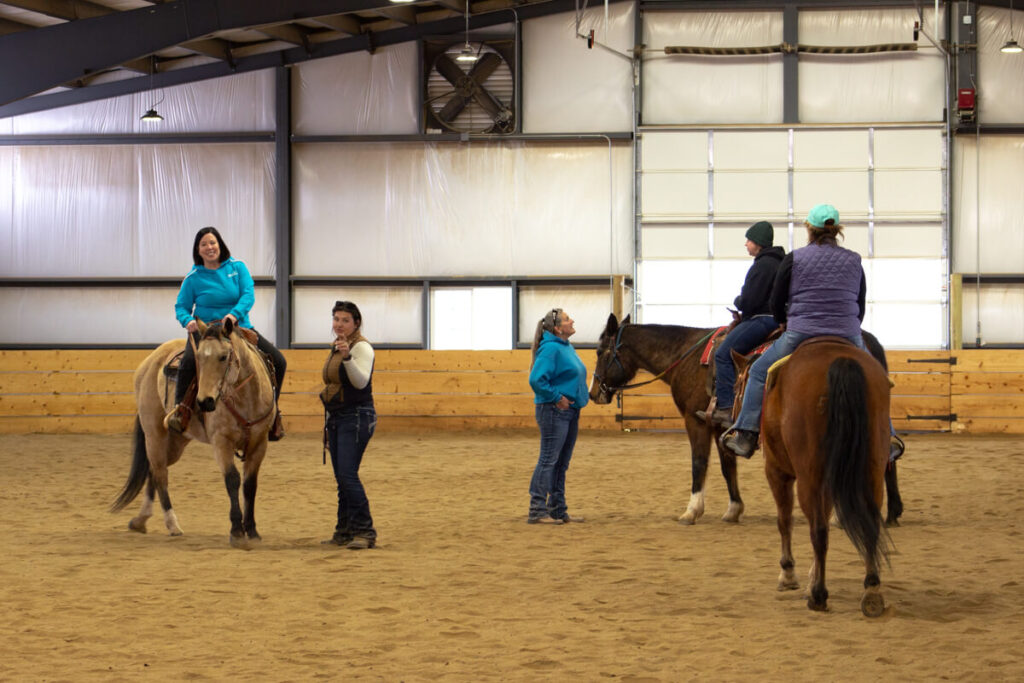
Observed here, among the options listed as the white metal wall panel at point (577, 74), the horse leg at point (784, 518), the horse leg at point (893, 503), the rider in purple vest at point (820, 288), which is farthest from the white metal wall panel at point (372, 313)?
the rider in purple vest at point (820, 288)

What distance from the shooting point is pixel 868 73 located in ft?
65.3

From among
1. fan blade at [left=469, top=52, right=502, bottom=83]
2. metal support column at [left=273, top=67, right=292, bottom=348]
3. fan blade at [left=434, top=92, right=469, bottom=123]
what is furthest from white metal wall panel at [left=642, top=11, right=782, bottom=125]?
metal support column at [left=273, top=67, right=292, bottom=348]

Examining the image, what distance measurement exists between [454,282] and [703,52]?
577 centimetres

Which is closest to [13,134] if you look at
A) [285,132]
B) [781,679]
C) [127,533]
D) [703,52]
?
[285,132]

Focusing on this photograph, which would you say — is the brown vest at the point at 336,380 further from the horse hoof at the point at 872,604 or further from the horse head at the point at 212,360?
the horse hoof at the point at 872,604

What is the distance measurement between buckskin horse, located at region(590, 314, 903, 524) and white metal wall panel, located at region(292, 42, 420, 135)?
Answer: 11271mm

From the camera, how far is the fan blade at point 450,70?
805 inches

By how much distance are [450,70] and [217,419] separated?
43.4 feet

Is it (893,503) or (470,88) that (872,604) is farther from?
(470,88)

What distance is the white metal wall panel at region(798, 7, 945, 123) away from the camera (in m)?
19.8

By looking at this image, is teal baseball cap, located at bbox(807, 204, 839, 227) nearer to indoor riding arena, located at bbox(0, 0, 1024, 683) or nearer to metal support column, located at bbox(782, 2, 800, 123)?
indoor riding arena, located at bbox(0, 0, 1024, 683)

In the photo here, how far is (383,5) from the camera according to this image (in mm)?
16938

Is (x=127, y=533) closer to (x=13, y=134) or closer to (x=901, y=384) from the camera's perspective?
(x=901, y=384)

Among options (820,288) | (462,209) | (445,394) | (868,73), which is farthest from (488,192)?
(820,288)
